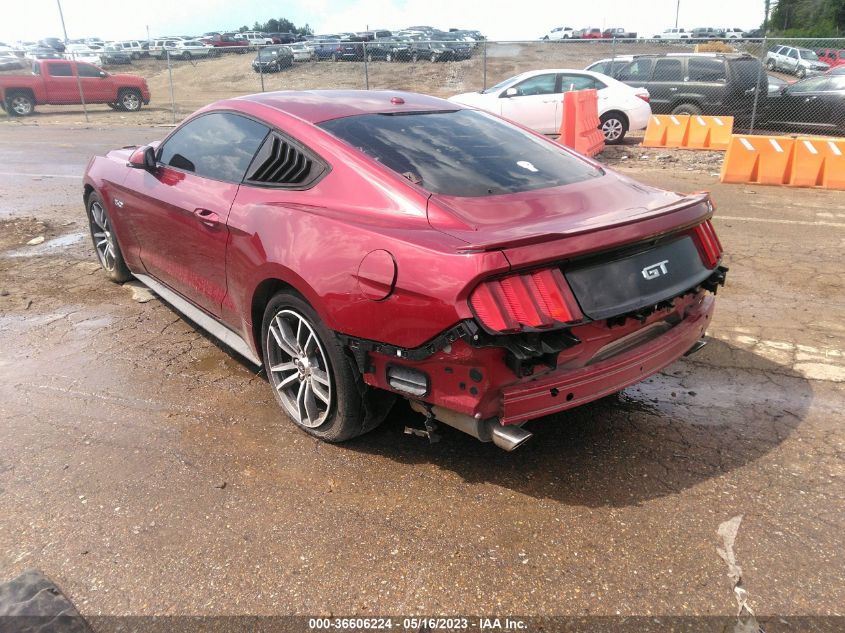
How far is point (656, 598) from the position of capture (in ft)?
7.55

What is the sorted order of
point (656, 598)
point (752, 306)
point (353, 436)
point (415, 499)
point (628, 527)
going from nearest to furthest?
point (656, 598), point (628, 527), point (415, 499), point (353, 436), point (752, 306)

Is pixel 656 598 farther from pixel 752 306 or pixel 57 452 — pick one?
pixel 752 306

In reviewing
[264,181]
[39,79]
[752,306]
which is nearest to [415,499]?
[264,181]

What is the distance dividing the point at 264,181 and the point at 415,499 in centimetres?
181

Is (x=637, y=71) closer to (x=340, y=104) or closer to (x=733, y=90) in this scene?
(x=733, y=90)

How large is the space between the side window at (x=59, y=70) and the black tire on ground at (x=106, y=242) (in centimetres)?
2109

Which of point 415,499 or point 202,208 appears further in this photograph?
point 202,208

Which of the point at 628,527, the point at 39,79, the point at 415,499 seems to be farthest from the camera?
the point at 39,79

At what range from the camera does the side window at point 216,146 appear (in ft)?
12.0

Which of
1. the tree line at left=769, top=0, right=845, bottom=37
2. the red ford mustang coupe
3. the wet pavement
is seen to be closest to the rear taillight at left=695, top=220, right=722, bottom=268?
the red ford mustang coupe

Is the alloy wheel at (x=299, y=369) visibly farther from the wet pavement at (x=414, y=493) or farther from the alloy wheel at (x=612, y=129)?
the alloy wheel at (x=612, y=129)

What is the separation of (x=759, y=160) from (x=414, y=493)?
349 inches

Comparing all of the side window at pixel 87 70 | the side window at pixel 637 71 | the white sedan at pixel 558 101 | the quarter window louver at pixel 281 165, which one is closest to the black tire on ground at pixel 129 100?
the side window at pixel 87 70

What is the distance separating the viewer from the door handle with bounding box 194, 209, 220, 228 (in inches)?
141
